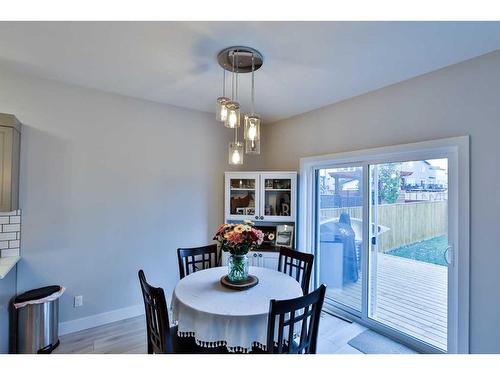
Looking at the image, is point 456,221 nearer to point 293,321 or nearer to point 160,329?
point 293,321

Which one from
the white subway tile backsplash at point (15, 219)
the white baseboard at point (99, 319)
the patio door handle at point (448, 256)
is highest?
the white subway tile backsplash at point (15, 219)

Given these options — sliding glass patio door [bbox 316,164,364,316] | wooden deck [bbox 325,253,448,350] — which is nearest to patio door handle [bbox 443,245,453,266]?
wooden deck [bbox 325,253,448,350]

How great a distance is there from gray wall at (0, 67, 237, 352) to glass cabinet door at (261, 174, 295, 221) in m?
0.75

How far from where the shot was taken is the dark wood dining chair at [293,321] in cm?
122

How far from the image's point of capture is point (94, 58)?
1.98m

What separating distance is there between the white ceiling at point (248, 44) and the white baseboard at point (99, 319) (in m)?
2.45

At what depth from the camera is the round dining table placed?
143 cm

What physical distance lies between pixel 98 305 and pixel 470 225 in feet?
11.7

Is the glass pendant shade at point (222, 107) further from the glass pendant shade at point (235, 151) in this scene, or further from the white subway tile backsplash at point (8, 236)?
the white subway tile backsplash at point (8, 236)

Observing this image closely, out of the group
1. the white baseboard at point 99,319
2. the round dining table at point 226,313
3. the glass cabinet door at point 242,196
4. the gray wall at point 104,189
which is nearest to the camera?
the round dining table at point 226,313

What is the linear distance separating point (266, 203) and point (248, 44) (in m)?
2.01

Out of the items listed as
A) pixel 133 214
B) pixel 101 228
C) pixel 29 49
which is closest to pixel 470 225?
pixel 133 214

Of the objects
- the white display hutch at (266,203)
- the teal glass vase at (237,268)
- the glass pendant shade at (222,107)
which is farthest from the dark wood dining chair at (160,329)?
the white display hutch at (266,203)

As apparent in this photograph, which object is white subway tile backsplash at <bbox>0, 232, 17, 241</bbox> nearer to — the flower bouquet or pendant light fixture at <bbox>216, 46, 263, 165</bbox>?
the flower bouquet
